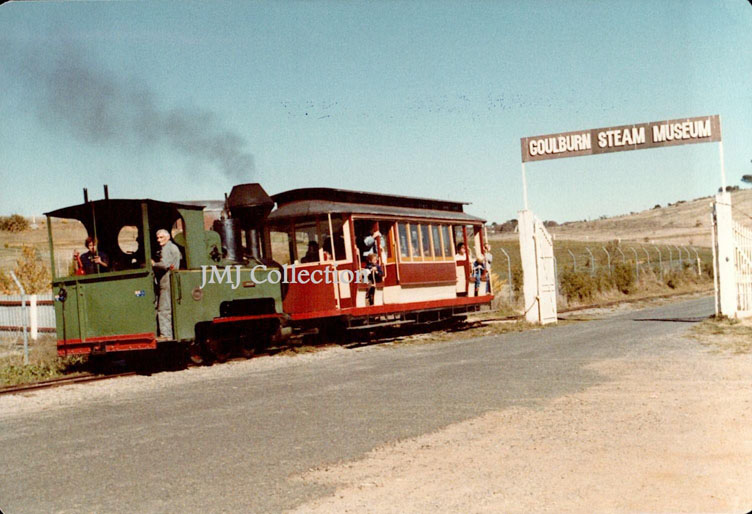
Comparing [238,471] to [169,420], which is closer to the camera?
[238,471]

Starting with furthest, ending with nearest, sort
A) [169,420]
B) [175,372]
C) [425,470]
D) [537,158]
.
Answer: [537,158]
[175,372]
[169,420]
[425,470]

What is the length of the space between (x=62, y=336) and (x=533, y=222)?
10.8m

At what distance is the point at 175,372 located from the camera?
38.9 feet

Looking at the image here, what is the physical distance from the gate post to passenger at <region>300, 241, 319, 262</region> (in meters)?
7.94

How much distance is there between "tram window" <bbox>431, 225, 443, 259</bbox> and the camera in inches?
670

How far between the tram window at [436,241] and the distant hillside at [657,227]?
3888 cm

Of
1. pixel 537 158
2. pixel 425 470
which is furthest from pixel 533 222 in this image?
pixel 425 470

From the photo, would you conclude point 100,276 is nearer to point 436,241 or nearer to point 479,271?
point 436,241

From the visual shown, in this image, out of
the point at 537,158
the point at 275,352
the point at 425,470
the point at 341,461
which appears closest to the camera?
the point at 425,470

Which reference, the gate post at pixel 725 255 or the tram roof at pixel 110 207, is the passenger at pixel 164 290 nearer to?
the tram roof at pixel 110 207

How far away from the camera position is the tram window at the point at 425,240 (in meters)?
16.6

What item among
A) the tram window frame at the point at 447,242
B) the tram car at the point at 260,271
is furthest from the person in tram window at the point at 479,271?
the tram window frame at the point at 447,242

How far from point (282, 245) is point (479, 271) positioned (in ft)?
19.7

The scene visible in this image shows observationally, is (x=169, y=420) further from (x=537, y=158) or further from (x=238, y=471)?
(x=537, y=158)
